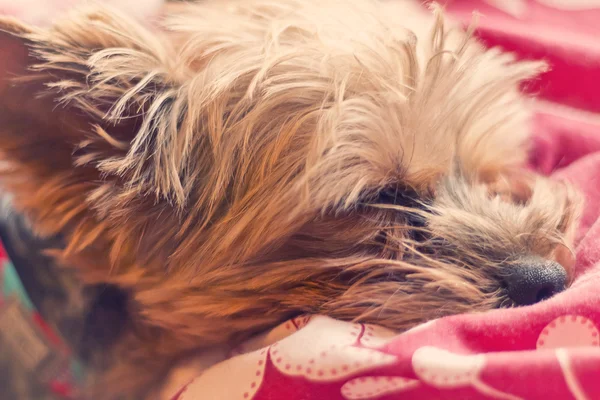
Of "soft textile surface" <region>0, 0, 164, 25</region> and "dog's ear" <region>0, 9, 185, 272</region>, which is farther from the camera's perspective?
"soft textile surface" <region>0, 0, 164, 25</region>

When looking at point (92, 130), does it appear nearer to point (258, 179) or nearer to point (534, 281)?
point (258, 179)

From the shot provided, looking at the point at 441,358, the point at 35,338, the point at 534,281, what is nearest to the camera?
the point at 441,358

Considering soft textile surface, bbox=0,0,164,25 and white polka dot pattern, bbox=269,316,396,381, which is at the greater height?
soft textile surface, bbox=0,0,164,25

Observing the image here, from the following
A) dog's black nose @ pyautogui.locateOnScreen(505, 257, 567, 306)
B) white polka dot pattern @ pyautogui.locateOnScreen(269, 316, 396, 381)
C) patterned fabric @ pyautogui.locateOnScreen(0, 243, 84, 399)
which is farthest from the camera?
patterned fabric @ pyautogui.locateOnScreen(0, 243, 84, 399)

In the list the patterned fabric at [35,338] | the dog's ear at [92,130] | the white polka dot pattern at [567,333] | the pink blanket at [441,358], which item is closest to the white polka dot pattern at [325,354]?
the pink blanket at [441,358]

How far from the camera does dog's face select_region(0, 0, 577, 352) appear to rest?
95cm

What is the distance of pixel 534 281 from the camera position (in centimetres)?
92

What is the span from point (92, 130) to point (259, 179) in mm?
287

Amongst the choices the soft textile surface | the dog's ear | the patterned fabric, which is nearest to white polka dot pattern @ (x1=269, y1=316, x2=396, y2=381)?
the dog's ear

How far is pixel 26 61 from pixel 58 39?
0.06 m

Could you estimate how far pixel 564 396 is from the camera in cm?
63

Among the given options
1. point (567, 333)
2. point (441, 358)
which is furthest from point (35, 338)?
point (567, 333)

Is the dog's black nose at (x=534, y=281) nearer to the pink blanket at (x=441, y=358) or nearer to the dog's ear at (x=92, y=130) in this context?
the pink blanket at (x=441, y=358)

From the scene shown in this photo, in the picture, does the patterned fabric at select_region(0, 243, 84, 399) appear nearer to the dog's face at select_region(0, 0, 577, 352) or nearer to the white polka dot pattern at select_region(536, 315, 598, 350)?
the dog's face at select_region(0, 0, 577, 352)
